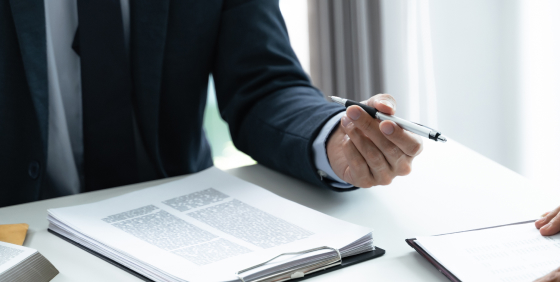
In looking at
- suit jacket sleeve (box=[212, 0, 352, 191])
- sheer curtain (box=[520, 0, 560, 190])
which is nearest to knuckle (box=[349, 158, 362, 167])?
suit jacket sleeve (box=[212, 0, 352, 191])

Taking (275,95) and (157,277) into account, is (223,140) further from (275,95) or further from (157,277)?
(157,277)

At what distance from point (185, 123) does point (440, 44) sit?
1.28m

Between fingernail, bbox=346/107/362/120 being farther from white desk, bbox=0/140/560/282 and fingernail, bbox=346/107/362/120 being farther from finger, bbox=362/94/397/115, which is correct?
white desk, bbox=0/140/560/282

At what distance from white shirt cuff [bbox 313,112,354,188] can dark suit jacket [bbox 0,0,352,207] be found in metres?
0.01

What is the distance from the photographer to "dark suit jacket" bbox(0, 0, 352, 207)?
0.82m

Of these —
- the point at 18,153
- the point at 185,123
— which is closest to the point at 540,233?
the point at 185,123

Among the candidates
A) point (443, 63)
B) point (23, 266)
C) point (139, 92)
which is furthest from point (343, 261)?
point (443, 63)

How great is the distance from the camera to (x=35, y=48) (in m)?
0.83

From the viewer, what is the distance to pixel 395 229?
24.5 inches

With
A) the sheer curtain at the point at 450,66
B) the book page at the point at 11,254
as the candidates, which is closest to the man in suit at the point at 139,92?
the book page at the point at 11,254

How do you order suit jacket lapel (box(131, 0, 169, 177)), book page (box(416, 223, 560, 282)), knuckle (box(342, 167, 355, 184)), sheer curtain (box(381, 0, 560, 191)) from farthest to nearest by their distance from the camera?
sheer curtain (box(381, 0, 560, 191)) < suit jacket lapel (box(131, 0, 169, 177)) < knuckle (box(342, 167, 355, 184)) < book page (box(416, 223, 560, 282))

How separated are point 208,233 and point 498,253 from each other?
1.01 feet

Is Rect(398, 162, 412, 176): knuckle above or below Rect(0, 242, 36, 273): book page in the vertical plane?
above

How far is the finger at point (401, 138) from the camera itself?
58cm
